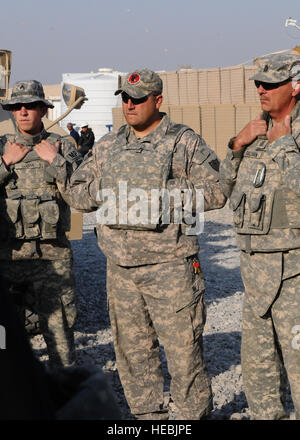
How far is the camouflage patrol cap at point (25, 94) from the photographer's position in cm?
435

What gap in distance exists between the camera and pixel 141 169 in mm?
3791

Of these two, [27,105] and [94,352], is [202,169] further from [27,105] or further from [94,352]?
[94,352]

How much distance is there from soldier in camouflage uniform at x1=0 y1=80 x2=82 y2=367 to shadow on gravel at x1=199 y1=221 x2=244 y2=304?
306 centimetres

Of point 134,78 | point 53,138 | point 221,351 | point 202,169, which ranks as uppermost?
point 134,78

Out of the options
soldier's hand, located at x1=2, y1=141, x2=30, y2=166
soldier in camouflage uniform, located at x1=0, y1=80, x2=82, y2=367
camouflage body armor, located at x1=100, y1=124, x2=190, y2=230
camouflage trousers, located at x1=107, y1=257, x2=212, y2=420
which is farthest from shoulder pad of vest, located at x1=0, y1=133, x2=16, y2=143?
camouflage trousers, located at x1=107, y1=257, x2=212, y2=420

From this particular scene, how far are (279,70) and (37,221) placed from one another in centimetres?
179

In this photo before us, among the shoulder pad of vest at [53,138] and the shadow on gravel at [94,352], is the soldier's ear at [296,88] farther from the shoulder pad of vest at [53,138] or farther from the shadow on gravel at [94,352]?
the shadow on gravel at [94,352]

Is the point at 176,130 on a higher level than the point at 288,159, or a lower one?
higher

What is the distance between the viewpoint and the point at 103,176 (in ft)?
12.9

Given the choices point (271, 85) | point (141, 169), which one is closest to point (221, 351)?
point (141, 169)
